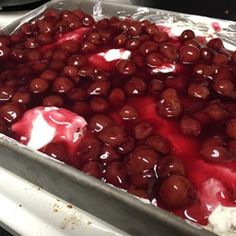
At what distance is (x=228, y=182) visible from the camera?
634 mm

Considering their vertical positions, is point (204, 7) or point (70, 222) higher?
point (204, 7)

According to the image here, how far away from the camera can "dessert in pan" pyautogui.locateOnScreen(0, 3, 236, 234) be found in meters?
0.64

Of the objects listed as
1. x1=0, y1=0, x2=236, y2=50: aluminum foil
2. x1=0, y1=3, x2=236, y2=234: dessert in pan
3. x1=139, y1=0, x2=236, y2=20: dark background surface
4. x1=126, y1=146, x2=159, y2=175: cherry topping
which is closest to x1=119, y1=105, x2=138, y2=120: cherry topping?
x1=0, y1=3, x2=236, y2=234: dessert in pan

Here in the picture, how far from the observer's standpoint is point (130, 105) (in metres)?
0.79

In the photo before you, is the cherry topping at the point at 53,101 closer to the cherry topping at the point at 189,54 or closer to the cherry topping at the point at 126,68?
the cherry topping at the point at 126,68

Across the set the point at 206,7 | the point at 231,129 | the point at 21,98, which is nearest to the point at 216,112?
the point at 231,129

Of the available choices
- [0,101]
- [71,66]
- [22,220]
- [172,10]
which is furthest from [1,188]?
[172,10]

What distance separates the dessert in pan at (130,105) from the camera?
25.1 inches

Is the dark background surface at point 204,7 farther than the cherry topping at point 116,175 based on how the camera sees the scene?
Yes

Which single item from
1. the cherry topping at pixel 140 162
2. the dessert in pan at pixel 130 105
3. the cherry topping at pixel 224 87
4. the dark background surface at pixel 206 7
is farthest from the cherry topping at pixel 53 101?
the dark background surface at pixel 206 7

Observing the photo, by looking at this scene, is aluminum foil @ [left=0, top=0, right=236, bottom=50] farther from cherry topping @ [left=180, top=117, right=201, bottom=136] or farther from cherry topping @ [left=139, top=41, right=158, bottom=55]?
cherry topping @ [left=180, top=117, right=201, bottom=136]

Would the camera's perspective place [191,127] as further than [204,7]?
No

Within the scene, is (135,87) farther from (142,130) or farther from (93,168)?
(93,168)

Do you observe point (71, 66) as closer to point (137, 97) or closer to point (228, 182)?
point (137, 97)
